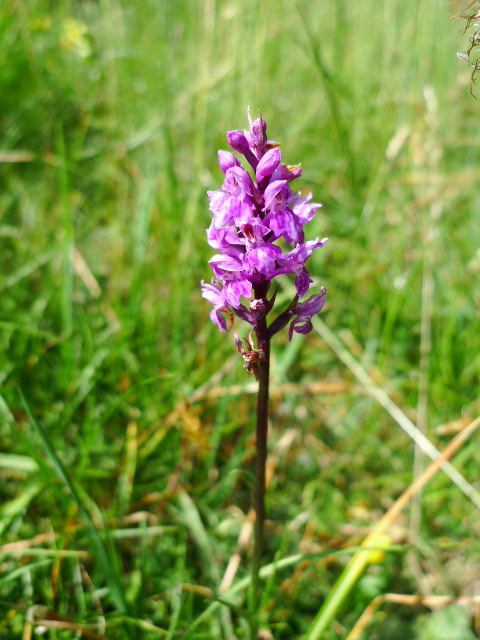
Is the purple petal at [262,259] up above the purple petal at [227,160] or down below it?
below

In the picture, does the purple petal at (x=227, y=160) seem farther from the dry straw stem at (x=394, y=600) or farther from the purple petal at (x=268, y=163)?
the dry straw stem at (x=394, y=600)

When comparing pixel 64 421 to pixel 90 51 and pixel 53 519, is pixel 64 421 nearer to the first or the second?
pixel 53 519

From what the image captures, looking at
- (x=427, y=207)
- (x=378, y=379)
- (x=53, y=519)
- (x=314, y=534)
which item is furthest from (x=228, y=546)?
(x=427, y=207)

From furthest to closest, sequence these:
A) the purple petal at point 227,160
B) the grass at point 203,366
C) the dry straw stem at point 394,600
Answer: the grass at point 203,366 < the dry straw stem at point 394,600 < the purple petal at point 227,160

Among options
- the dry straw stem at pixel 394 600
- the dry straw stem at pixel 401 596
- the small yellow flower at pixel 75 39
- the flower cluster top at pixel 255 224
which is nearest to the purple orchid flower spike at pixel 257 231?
the flower cluster top at pixel 255 224

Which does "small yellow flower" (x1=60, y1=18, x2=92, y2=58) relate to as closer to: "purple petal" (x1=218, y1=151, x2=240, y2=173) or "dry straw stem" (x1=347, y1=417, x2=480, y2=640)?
"purple petal" (x1=218, y1=151, x2=240, y2=173)

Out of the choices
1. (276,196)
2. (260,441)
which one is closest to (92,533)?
(260,441)
